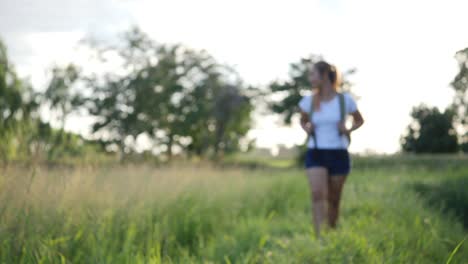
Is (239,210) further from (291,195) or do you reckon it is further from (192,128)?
(192,128)

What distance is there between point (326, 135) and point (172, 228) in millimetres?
1959

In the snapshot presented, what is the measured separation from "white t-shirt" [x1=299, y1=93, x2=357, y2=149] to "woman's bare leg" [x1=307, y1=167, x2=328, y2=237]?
235mm

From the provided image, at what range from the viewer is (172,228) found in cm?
485

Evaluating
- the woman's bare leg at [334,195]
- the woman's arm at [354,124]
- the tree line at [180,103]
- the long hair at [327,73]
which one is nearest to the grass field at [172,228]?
the woman's bare leg at [334,195]

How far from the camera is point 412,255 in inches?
137

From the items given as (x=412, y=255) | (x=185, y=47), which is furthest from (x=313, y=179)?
(x=185, y=47)

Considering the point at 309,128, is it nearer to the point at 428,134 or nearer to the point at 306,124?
the point at 306,124

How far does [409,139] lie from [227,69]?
15.2 m

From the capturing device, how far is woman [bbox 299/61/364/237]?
4.06 m

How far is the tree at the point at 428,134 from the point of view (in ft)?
104

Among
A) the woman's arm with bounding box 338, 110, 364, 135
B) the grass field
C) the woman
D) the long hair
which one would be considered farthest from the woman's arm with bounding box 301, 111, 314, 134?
the grass field

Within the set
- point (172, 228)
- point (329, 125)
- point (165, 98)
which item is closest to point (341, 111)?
point (329, 125)

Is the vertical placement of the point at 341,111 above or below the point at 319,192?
above

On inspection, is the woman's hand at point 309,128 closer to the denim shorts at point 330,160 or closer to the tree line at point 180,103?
the denim shorts at point 330,160
